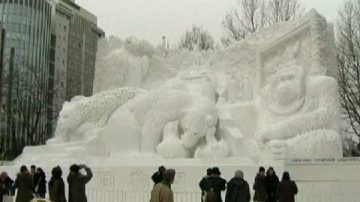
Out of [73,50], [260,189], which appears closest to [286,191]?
[260,189]

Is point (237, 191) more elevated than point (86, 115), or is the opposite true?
point (86, 115)

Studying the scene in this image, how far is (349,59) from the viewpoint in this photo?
1997 centimetres

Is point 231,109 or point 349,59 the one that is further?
point 349,59

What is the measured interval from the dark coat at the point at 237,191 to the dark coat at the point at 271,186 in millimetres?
1446

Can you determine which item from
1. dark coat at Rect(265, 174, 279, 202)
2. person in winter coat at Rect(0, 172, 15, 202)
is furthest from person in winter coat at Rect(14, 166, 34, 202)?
dark coat at Rect(265, 174, 279, 202)

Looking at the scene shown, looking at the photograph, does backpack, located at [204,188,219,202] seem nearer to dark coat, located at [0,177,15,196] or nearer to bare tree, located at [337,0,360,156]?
dark coat, located at [0,177,15,196]

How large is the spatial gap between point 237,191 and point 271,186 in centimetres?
161

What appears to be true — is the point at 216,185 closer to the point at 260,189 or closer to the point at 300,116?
the point at 260,189

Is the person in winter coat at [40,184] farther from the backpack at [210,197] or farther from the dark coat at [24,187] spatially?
the backpack at [210,197]

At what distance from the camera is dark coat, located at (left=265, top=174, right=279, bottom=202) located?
845 centimetres

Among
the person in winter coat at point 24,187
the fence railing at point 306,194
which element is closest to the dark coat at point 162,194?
the person in winter coat at point 24,187

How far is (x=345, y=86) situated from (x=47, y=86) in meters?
14.2

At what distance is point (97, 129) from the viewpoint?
43.3 ft

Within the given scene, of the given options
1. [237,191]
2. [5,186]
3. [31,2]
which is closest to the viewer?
[237,191]
